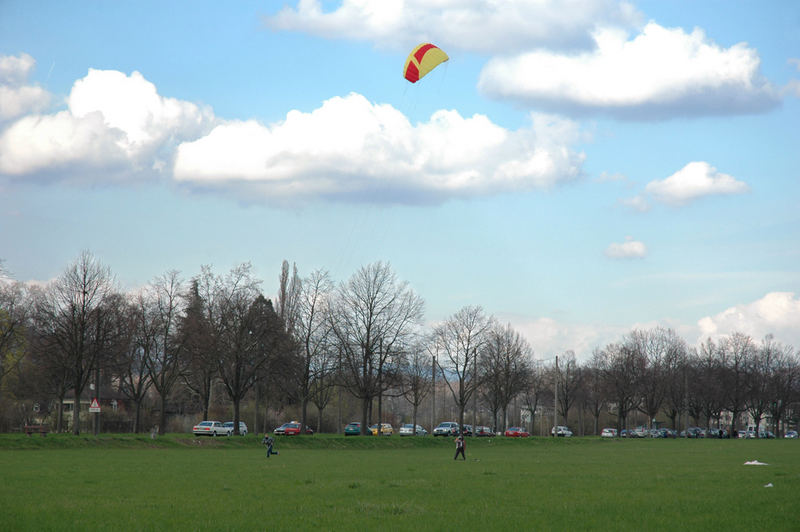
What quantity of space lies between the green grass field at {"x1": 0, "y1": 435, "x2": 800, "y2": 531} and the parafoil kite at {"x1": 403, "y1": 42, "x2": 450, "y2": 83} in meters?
20.3

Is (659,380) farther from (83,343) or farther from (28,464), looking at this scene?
(28,464)

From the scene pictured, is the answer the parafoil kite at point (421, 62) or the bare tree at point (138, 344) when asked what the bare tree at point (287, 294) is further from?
the parafoil kite at point (421, 62)

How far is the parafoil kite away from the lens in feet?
134

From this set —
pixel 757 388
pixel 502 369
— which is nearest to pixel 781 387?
pixel 757 388

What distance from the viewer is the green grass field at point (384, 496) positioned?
60.5 feet

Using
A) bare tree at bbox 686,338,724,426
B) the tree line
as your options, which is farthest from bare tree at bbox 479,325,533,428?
bare tree at bbox 686,338,724,426

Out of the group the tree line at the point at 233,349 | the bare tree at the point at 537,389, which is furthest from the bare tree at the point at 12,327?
the bare tree at the point at 537,389

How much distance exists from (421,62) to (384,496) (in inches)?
962

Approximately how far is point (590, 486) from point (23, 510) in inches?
728

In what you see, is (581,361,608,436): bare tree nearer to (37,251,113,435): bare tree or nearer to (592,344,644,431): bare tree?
(592,344,644,431): bare tree

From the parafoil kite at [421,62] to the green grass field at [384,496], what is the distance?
2026 cm

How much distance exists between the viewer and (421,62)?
134 feet

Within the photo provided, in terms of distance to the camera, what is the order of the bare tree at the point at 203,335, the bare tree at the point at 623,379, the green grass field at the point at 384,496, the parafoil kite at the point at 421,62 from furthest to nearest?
the bare tree at the point at 623,379
the bare tree at the point at 203,335
the parafoil kite at the point at 421,62
the green grass field at the point at 384,496

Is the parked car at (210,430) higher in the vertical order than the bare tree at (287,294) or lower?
lower
